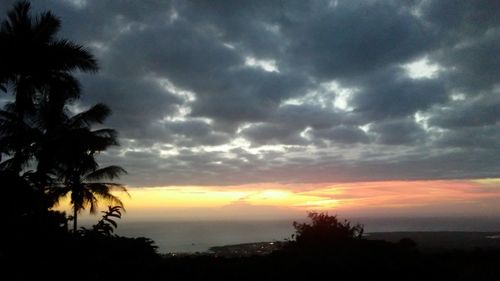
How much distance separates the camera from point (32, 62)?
1916cm

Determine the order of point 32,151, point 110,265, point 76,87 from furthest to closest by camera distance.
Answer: point 32,151 → point 76,87 → point 110,265

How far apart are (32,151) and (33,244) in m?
17.7

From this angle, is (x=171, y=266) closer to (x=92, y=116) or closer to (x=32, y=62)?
(x=32, y=62)

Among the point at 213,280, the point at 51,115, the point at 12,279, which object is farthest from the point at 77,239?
the point at 51,115

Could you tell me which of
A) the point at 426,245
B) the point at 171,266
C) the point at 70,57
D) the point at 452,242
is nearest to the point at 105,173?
the point at 70,57

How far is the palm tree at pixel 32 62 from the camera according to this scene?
18750 mm

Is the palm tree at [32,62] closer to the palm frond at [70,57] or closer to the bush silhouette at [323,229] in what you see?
the palm frond at [70,57]

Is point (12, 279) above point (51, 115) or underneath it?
underneath

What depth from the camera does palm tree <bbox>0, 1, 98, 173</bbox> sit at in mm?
18750

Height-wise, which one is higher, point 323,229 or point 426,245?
point 323,229

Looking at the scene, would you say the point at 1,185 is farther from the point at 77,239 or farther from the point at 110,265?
the point at 110,265

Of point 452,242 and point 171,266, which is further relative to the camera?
point 452,242

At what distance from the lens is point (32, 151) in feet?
76.9

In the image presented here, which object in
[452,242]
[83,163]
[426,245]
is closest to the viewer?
[83,163]
